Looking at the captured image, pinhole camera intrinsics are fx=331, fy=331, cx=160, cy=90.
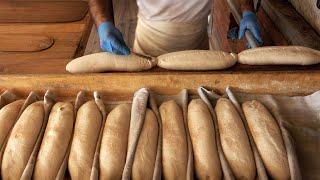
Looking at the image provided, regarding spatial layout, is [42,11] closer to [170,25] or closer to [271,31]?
[170,25]

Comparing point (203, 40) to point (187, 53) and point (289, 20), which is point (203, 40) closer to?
point (289, 20)

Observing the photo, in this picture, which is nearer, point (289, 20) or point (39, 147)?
point (39, 147)

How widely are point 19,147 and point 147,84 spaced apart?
38cm

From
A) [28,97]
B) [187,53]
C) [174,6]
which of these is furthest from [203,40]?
[28,97]

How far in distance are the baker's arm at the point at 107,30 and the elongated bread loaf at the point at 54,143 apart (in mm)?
274

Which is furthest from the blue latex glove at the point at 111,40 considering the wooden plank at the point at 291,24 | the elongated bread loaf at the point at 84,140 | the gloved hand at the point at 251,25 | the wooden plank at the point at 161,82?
the wooden plank at the point at 291,24

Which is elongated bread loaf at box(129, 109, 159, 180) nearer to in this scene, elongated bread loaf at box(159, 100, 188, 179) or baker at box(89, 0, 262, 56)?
elongated bread loaf at box(159, 100, 188, 179)

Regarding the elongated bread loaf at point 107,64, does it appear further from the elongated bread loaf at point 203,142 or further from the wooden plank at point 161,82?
the elongated bread loaf at point 203,142

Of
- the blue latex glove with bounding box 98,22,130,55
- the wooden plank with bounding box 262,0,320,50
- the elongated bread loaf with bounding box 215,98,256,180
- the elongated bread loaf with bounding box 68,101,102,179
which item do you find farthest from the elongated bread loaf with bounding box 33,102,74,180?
the wooden plank with bounding box 262,0,320,50

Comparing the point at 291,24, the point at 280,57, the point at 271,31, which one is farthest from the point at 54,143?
the point at 271,31

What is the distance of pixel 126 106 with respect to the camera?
0.90 metres

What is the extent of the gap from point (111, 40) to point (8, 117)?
0.40m

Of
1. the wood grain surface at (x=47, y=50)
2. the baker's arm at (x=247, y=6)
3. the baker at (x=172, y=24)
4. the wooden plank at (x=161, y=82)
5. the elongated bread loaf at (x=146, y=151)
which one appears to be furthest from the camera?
the baker at (x=172, y=24)

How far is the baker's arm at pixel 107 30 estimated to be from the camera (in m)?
1.05
